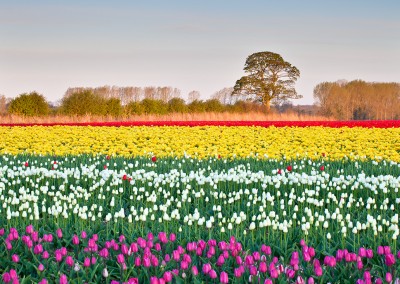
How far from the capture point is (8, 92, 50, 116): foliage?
35031 millimetres

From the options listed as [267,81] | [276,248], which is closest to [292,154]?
[276,248]

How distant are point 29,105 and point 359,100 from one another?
34176 mm

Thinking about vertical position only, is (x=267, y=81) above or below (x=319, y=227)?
above

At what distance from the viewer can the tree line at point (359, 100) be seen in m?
50.8

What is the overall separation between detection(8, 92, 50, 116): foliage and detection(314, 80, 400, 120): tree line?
25.4 metres

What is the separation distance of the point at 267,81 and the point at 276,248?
50.9 meters

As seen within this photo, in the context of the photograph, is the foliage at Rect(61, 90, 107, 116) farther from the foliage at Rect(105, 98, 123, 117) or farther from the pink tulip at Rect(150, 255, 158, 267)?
the pink tulip at Rect(150, 255, 158, 267)

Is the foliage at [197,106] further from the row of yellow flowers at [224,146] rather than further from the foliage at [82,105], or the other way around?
the row of yellow flowers at [224,146]

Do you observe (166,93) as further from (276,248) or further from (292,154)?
(276,248)

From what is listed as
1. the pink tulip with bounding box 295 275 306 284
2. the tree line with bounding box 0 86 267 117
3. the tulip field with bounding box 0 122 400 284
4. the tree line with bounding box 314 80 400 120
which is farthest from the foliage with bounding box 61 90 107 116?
the pink tulip with bounding box 295 275 306 284

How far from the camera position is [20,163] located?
11164 mm

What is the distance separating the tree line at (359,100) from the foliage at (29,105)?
2536 centimetres

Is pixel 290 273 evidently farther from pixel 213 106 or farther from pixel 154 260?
pixel 213 106

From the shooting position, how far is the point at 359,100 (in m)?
55.9
